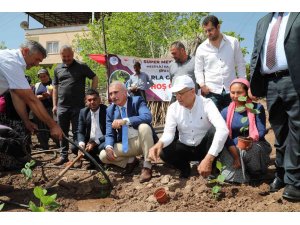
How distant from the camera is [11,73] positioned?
3.08 metres

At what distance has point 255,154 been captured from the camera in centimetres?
311

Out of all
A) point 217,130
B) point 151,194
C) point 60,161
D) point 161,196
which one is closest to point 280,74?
point 217,130

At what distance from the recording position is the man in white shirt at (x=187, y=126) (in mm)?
3160

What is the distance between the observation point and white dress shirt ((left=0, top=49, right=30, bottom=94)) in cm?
307

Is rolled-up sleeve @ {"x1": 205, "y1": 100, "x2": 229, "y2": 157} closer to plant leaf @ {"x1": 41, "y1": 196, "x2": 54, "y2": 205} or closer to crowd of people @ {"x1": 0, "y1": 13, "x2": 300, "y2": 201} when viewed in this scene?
crowd of people @ {"x1": 0, "y1": 13, "x2": 300, "y2": 201}

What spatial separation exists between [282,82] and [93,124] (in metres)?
2.50

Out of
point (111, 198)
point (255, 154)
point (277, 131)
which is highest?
point (277, 131)

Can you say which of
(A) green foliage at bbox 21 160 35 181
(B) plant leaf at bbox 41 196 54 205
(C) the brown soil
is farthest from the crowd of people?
(B) plant leaf at bbox 41 196 54 205

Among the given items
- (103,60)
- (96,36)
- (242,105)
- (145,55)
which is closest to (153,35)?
(145,55)

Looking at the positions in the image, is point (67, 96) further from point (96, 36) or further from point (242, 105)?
point (96, 36)

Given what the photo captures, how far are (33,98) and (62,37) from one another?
95.0ft

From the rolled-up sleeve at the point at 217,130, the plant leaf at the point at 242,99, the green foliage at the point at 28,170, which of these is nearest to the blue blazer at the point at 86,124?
the green foliage at the point at 28,170

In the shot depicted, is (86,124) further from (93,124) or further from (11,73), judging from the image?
(11,73)

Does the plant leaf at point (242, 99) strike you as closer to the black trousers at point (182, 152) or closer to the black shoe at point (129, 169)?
the black trousers at point (182, 152)
